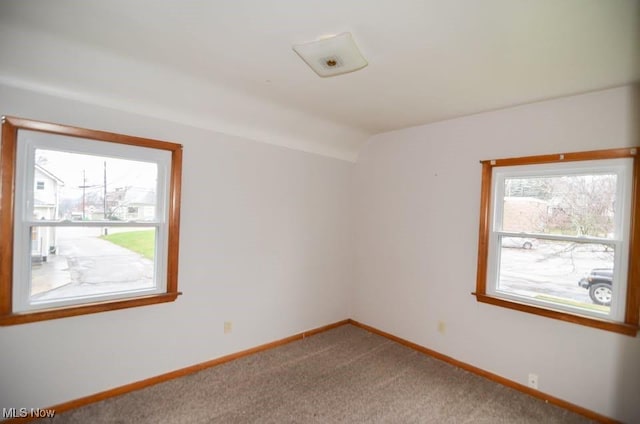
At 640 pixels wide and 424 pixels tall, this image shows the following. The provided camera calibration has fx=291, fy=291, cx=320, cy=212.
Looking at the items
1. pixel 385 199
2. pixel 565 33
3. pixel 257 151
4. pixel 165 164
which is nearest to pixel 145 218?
pixel 165 164

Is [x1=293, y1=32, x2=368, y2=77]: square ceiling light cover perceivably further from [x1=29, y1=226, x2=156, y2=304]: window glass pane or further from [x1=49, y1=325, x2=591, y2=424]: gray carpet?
[x1=49, y1=325, x2=591, y2=424]: gray carpet

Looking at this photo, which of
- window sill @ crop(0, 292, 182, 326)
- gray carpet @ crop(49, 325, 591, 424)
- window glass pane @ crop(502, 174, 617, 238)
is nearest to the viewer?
window sill @ crop(0, 292, 182, 326)

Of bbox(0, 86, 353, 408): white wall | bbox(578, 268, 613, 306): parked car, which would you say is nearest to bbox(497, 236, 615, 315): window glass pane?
bbox(578, 268, 613, 306): parked car

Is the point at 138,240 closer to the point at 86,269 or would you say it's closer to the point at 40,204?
the point at 86,269

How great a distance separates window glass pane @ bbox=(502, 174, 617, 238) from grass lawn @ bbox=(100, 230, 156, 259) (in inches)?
128

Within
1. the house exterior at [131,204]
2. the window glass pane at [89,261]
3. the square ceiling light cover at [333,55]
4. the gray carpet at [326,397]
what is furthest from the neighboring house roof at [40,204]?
the square ceiling light cover at [333,55]

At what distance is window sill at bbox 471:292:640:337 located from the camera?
6.84 ft

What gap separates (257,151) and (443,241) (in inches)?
87.8

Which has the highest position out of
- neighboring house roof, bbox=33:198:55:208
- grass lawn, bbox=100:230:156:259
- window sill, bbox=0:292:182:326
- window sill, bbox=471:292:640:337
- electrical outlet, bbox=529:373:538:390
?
neighboring house roof, bbox=33:198:55:208

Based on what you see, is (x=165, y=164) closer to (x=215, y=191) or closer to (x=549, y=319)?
(x=215, y=191)

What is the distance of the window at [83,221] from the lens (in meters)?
1.94

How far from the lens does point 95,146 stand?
88.0 inches

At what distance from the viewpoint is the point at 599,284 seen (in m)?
2.26

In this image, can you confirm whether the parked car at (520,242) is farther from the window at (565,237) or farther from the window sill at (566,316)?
the window sill at (566,316)
